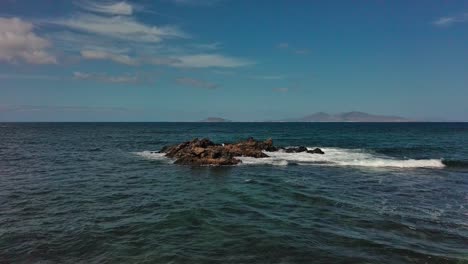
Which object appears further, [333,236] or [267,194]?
[267,194]

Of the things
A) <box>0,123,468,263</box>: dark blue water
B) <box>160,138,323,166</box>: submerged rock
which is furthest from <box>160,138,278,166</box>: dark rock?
<box>0,123,468,263</box>: dark blue water

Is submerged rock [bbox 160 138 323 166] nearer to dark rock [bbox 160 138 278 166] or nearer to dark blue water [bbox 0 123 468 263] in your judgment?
dark rock [bbox 160 138 278 166]

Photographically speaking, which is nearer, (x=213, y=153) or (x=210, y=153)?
(x=213, y=153)

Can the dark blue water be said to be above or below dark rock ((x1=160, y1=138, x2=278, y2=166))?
below

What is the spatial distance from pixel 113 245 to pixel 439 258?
498 inches

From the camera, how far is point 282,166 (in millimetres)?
39219

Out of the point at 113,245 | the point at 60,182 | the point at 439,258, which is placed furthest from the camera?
the point at 60,182

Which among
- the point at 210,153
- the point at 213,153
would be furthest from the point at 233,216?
the point at 210,153

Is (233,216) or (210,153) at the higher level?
(210,153)

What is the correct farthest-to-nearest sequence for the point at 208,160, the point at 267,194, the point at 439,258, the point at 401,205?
the point at 208,160 → the point at 267,194 → the point at 401,205 → the point at 439,258

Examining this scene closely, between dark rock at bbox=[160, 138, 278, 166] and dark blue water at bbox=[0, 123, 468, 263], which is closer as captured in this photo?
dark blue water at bbox=[0, 123, 468, 263]

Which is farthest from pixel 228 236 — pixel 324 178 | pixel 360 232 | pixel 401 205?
pixel 324 178

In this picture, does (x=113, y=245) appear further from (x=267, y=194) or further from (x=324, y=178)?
(x=324, y=178)

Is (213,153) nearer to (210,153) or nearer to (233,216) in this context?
(210,153)
